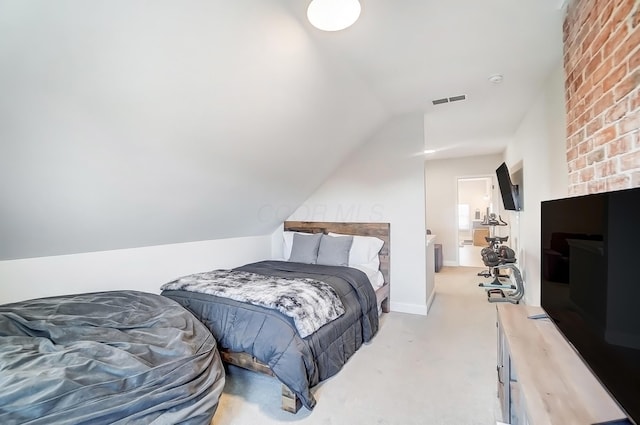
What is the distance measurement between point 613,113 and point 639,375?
44.2 inches

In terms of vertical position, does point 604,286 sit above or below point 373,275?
above

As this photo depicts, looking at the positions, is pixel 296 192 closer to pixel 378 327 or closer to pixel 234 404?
pixel 378 327

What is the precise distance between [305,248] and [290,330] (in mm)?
1826

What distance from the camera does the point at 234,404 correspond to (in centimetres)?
197

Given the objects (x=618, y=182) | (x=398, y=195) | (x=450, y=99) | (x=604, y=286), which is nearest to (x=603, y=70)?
(x=618, y=182)

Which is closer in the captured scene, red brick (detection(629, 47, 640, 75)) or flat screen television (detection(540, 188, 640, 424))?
flat screen television (detection(540, 188, 640, 424))

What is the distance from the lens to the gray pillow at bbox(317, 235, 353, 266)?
3.51 m

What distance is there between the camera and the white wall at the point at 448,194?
636cm

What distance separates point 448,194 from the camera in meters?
6.52

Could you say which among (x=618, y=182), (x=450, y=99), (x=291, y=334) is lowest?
(x=291, y=334)

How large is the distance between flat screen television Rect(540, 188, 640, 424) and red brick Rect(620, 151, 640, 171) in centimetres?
23

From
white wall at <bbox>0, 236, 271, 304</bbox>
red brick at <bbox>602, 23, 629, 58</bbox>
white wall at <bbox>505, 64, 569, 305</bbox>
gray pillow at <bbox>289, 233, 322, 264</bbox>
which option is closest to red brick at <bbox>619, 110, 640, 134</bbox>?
red brick at <bbox>602, 23, 629, 58</bbox>

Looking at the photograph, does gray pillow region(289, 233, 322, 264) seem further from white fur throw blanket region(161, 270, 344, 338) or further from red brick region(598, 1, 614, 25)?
red brick region(598, 1, 614, 25)

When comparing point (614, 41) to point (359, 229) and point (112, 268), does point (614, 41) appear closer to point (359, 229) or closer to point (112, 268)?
point (359, 229)
